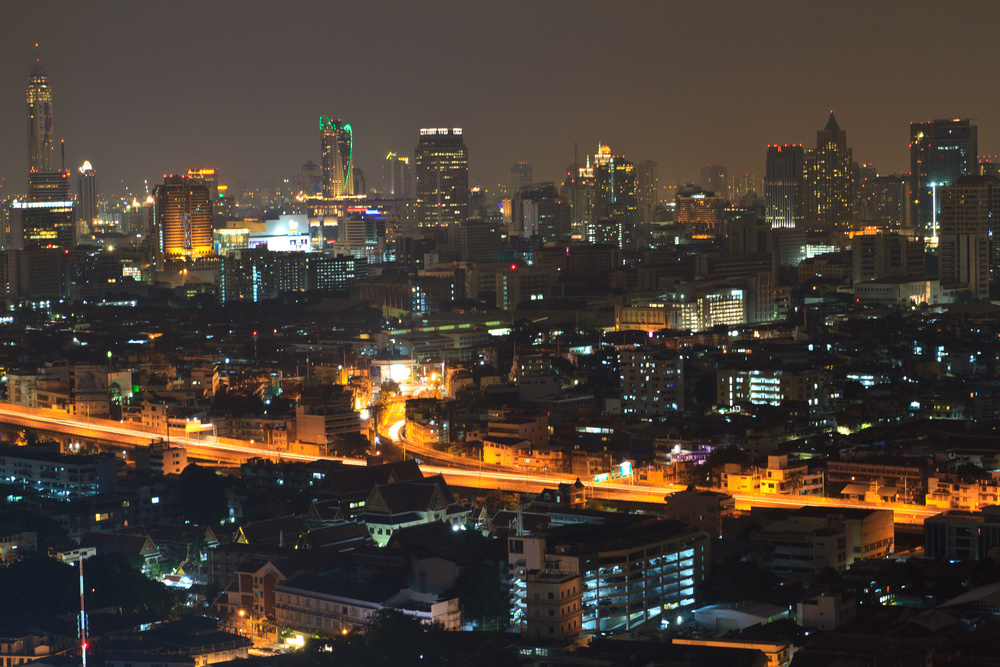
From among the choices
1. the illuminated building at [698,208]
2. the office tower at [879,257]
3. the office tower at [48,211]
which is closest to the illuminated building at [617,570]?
the office tower at [879,257]

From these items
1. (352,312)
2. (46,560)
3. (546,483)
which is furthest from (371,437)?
(352,312)

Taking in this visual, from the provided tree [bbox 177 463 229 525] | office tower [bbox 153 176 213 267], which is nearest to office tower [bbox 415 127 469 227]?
office tower [bbox 153 176 213 267]

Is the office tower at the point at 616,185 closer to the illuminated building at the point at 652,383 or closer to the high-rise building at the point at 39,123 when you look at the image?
the high-rise building at the point at 39,123

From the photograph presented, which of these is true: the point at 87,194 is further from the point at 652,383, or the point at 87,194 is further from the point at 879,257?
the point at 652,383

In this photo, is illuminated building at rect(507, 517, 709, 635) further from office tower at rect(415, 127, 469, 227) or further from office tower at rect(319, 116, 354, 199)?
office tower at rect(319, 116, 354, 199)

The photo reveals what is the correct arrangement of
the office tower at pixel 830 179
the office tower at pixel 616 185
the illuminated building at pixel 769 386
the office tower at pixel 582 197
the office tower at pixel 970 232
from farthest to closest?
1. the office tower at pixel 582 197
2. the office tower at pixel 616 185
3. the office tower at pixel 830 179
4. the office tower at pixel 970 232
5. the illuminated building at pixel 769 386
